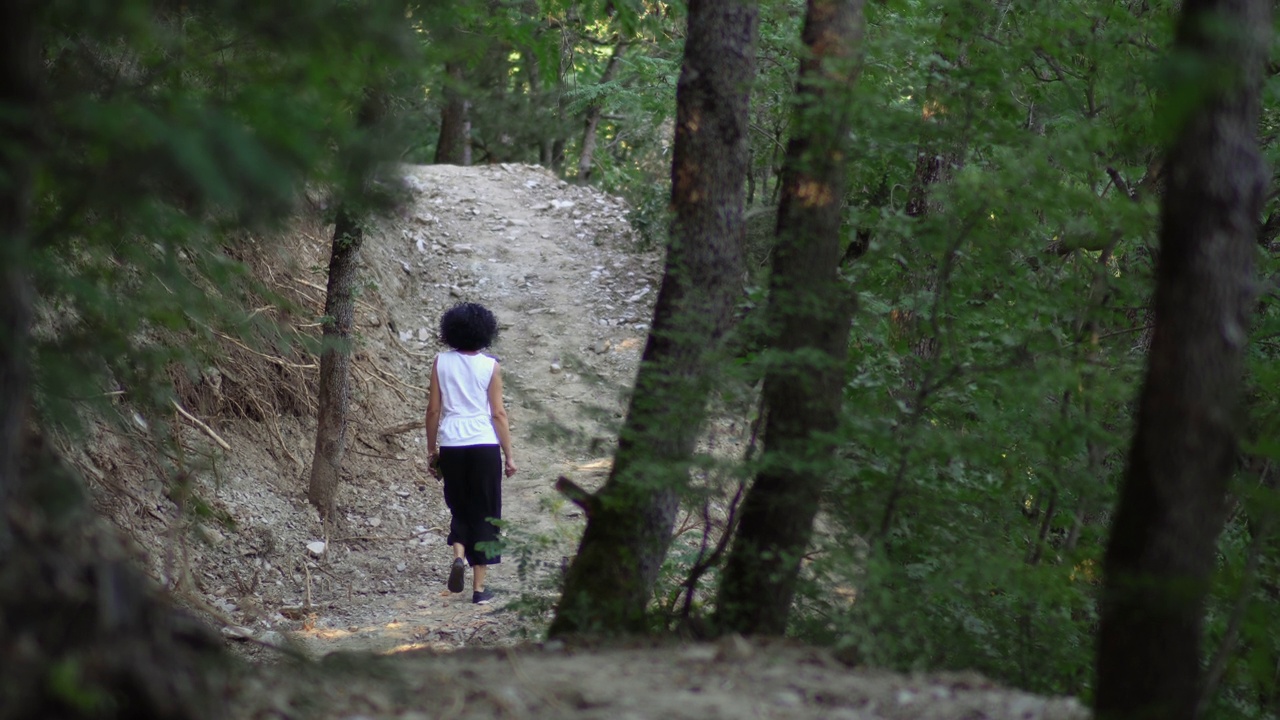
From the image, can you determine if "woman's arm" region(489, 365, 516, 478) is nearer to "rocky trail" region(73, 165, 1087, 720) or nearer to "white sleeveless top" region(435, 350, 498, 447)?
"white sleeveless top" region(435, 350, 498, 447)

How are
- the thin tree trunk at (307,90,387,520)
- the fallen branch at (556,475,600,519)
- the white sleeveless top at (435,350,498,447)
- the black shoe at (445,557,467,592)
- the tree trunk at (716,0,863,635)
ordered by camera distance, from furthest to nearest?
1. the thin tree trunk at (307,90,387,520)
2. the black shoe at (445,557,467,592)
3. the white sleeveless top at (435,350,498,447)
4. the fallen branch at (556,475,600,519)
5. the tree trunk at (716,0,863,635)

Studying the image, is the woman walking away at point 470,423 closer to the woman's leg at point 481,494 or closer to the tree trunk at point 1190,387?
the woman's leg at point 481,494

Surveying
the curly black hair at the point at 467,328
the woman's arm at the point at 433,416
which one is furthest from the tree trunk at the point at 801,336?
the woman's arm at the point at 433,416

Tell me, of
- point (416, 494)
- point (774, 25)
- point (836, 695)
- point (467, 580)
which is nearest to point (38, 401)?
point (836, 695)

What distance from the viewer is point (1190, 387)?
293 cm

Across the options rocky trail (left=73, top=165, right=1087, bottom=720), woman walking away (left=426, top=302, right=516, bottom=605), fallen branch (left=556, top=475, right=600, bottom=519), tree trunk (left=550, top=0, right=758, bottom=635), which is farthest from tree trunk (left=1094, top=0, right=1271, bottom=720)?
woman walking away (left=426, top=302, right=516, bottom=605)

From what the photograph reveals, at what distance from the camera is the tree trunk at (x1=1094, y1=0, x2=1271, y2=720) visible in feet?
9.37

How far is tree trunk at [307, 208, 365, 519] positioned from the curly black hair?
5.07 feet

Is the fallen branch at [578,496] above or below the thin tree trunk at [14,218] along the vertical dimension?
below

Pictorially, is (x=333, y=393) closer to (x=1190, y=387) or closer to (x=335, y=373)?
(x=335, y=373)

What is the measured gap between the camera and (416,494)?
9.80 m

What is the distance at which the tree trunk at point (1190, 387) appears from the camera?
9.37ft

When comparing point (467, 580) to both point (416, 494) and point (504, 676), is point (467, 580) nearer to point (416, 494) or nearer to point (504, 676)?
point (416, 494)

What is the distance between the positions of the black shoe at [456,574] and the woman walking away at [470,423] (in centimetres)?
14
